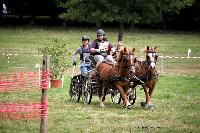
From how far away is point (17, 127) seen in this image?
1299cm

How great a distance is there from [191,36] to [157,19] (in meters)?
13.6

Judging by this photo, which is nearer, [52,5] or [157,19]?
[157,19]

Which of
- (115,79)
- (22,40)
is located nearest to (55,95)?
(115,79)

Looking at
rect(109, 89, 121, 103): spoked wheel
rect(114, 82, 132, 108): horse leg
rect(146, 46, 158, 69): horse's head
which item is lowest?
rect(109, 89, 121, 103): spoked wheel

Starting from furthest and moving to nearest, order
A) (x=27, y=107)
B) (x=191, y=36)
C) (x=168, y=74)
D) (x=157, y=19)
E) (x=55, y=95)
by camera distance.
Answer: (x=191, y=36) → (x=157, y=19) → (x=168, y=74) → (x=55, y=95) → (x=27, y=107)

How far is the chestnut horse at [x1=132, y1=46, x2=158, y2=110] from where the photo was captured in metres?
17.2

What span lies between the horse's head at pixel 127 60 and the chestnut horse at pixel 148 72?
0.50 meters

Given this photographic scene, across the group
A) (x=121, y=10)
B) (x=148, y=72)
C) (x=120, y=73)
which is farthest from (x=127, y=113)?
(x=121, y=10)

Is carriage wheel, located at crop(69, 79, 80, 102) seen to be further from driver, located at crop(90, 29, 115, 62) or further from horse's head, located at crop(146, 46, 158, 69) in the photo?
horse's head, located at crop(146, 46, 158, 69)

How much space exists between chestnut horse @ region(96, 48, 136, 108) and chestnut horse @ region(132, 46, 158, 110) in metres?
0.48

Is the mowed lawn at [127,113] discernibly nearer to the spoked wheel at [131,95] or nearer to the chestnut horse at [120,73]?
the spoked wheel at [131,95]

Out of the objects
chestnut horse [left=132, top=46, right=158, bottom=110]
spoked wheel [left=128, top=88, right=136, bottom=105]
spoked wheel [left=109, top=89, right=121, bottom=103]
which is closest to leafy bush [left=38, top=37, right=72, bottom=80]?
spoked wheel [left=109, top=89, right=121, bottom=103]

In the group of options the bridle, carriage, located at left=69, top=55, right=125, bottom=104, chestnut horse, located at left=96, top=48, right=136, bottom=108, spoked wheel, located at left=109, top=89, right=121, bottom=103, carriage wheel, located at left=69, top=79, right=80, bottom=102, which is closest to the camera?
chestnut horse, located at left=96, top=48, right=136, bottom=108

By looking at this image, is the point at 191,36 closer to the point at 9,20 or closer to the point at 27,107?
the point at 9,20
